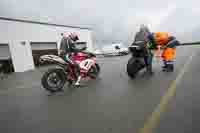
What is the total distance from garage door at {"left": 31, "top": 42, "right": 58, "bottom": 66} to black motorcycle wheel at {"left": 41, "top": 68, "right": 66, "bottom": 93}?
13.5 metres

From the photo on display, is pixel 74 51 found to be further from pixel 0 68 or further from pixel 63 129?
pixel 0 68

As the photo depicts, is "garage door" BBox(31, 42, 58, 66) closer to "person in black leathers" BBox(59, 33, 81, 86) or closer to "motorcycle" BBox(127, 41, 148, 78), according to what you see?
"person in black leathers" BBox(59, 33, 81, 86)

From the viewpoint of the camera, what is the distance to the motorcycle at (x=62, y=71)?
4.45 metres

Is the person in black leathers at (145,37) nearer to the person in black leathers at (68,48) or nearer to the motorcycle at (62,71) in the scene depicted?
the motorcycle at (62,71)

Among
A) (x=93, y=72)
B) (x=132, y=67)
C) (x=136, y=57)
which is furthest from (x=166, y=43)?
(x=93, y=72)

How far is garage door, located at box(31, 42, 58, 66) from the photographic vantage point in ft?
54.7

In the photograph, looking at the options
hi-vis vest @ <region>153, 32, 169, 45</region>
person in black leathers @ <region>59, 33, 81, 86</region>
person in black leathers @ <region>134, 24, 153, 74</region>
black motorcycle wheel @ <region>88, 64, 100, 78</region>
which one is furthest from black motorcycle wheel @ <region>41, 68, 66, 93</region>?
hi-vis vest @ <region>153, 32, 169, 45</region>

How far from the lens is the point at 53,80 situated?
459 centimetres

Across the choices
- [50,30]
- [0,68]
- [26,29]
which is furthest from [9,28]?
[50,30]

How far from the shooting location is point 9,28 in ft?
46.2

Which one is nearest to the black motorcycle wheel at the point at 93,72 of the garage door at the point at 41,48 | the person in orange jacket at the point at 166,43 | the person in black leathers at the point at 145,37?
the person in black leathers at the point at 145,37

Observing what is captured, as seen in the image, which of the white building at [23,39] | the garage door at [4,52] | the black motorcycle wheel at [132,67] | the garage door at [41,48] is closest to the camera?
the black motorcycle wheel at [132,67]

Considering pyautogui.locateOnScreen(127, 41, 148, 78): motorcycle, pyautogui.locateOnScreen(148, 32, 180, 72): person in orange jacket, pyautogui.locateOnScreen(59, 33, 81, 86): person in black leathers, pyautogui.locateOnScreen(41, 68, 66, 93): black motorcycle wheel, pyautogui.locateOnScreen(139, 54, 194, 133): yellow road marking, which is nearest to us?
pyautogui.locateOnScreen(139, 54, 194, 133): yellow road marking

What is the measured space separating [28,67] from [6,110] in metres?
13.5
